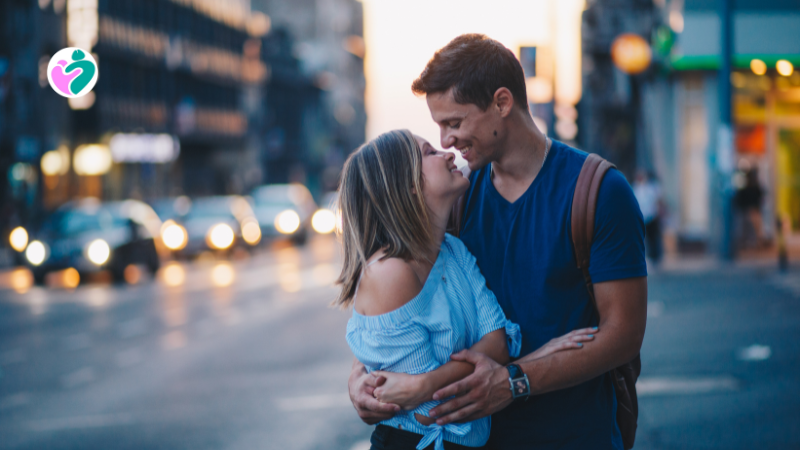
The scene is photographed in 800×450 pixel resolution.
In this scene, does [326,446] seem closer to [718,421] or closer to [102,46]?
[718,421]

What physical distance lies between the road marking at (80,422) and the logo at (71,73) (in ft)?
16.2

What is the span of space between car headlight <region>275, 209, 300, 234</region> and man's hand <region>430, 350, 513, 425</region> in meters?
31.9

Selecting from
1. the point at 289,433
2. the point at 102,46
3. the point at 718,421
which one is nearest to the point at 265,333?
the point at 289,433

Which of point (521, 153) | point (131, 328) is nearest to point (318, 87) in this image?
point (131, 328)

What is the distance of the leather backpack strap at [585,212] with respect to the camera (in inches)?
99.0

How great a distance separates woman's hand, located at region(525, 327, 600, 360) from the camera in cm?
250

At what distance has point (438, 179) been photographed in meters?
2.61

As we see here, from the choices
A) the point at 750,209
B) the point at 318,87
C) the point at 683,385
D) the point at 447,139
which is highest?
the point at 318,87

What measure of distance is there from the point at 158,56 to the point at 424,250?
184 ft

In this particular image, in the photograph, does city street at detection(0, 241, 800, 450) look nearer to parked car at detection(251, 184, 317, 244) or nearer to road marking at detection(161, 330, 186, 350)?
road marking at detection(161, 330, 186, 350)

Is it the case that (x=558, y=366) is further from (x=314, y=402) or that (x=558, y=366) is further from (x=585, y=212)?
(x=314, y=402)

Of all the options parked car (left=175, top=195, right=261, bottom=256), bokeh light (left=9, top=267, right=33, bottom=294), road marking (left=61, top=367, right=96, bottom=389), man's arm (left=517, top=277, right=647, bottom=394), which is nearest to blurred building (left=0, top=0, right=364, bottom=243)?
parked car (left=175, top=195, right=261, bottom=256)

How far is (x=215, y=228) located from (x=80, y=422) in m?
21.1

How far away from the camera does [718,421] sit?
6.54 meters
